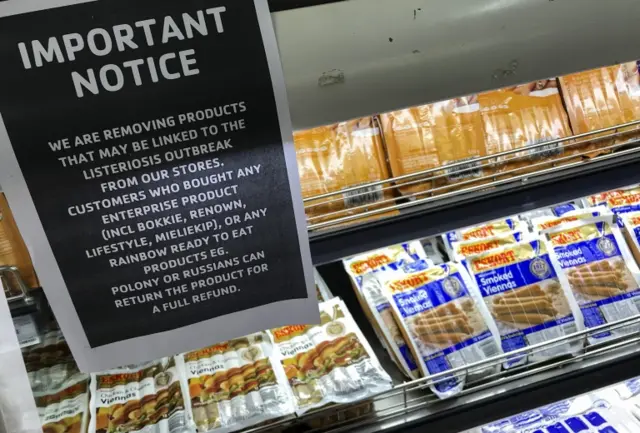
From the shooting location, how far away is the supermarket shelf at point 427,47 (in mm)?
517

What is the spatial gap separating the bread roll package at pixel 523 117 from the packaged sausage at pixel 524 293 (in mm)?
420

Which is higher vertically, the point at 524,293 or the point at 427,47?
the point at 427,47

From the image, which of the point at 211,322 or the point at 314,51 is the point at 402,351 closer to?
the point at 211,322

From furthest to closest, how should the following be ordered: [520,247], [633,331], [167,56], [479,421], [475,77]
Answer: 1. [520,247]
2. [633,331]
3. [479,421]
4. [475,77]
5. [167,56]

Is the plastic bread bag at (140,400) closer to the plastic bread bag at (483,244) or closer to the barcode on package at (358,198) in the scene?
the barcode on package at (358,198)

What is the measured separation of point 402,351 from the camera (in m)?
1.23

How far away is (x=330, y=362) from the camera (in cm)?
114

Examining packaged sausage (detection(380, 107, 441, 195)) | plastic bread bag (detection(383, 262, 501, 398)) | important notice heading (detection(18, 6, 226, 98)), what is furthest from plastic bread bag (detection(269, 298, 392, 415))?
important notice heading (detection(18, 6, 226, 98))

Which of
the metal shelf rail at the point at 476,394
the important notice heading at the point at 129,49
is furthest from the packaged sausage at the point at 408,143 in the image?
the important notice heading at the point at 129,49

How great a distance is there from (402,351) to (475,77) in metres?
0.80

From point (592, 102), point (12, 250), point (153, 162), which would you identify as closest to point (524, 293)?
point (592, 102)

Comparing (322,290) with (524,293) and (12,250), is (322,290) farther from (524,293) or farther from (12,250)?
(12,250)

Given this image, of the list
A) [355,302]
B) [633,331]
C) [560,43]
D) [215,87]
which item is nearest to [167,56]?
[215,87]

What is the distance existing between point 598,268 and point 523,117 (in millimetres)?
551
